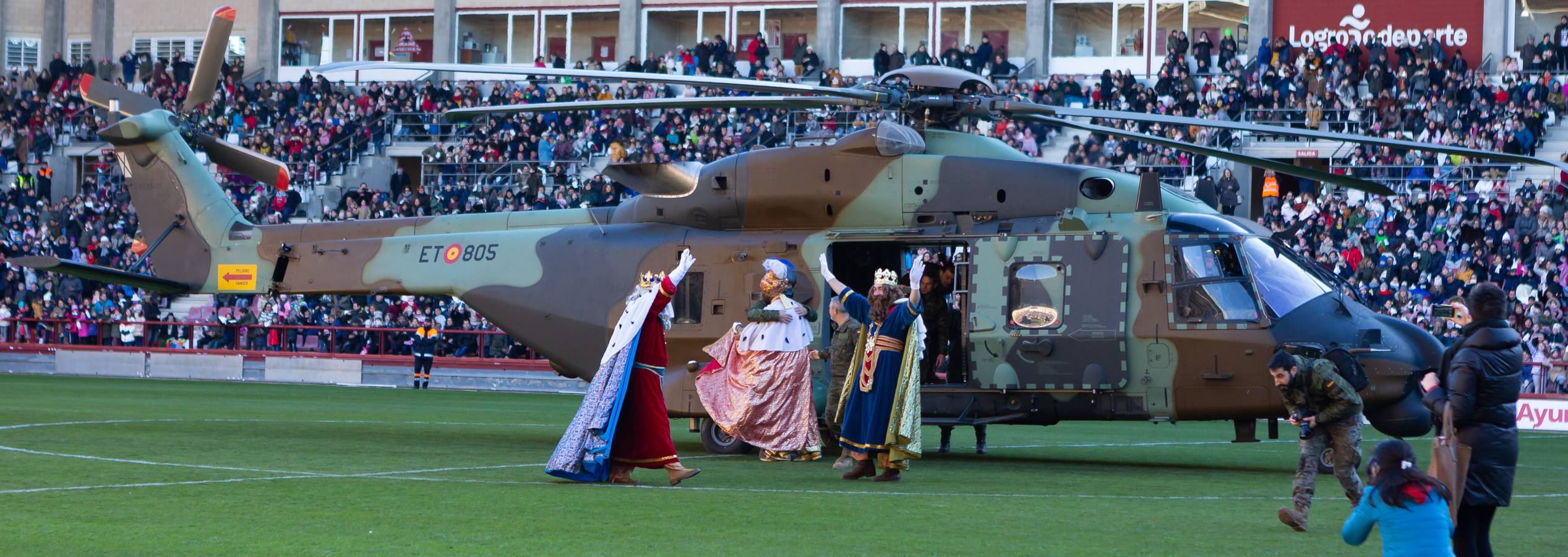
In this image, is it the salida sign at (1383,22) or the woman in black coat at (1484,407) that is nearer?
the woman in black coat at (1484,407)

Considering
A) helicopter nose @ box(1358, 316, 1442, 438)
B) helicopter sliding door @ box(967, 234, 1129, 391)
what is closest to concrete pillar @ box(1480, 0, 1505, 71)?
helicopter nose @ box(1358, 316, 1442, 438)

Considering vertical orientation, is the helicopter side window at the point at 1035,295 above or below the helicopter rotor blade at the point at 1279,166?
below

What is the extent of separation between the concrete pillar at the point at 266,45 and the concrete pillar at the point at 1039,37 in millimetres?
22214

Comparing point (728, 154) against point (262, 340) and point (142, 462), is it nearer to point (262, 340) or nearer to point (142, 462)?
point (262, 340)

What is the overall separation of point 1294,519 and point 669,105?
723 cm

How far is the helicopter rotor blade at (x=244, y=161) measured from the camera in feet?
63.1

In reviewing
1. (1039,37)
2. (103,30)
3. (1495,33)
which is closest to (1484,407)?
(1495,33)

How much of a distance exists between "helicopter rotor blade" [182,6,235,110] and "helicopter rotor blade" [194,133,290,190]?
520 millimetres

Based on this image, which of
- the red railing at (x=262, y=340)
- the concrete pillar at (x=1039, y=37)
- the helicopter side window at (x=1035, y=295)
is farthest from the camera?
the concrete pillar at (x=1039, y=37)

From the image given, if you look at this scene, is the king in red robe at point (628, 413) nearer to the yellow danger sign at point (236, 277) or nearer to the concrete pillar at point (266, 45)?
Result: the yellow danger sign at point (236, 277)

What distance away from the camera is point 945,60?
3741cm

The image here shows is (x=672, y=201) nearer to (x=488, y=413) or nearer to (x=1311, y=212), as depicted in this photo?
(x=488, y=413)

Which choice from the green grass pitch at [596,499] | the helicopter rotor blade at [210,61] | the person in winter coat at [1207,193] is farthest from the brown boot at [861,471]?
the helicopter rotor blade at [210,61]

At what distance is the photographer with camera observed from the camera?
9.91m
